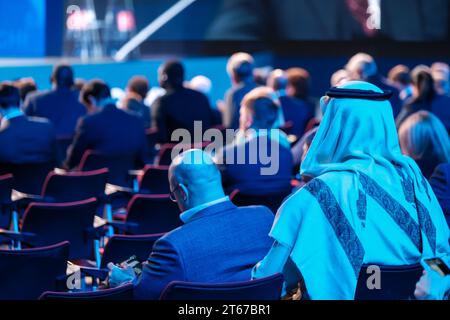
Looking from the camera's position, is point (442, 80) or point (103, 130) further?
point (442, 80)

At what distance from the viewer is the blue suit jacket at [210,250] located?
282 cm

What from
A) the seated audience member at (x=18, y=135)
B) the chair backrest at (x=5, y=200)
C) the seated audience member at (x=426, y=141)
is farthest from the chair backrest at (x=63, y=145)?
the seated audience member at (x=426, y=141)

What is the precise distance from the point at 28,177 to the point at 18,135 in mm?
324

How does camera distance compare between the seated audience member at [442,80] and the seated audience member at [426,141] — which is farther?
the seated audience member at [442,80]

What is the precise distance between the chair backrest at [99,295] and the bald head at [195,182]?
1.24 feet

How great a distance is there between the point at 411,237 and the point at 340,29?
11519 millimetres

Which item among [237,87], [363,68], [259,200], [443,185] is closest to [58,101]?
[237,87]

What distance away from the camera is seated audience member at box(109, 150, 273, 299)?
9.25 ft

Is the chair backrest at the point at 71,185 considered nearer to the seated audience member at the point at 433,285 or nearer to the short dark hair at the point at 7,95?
the short dark hair at the point at 7,95

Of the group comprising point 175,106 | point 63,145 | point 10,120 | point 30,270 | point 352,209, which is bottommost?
point 30,270

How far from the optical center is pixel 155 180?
5.81 meters

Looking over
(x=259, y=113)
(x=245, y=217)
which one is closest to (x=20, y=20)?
(x=259, y=113)

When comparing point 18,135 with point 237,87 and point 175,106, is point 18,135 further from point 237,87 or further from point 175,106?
point 237,87

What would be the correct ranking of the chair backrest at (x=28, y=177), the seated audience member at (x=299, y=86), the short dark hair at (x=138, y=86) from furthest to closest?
the short dark hair at (x=138, y=86), the seated audience member at (x=299, y=86), the chair backrest at (x=28, y=177)
